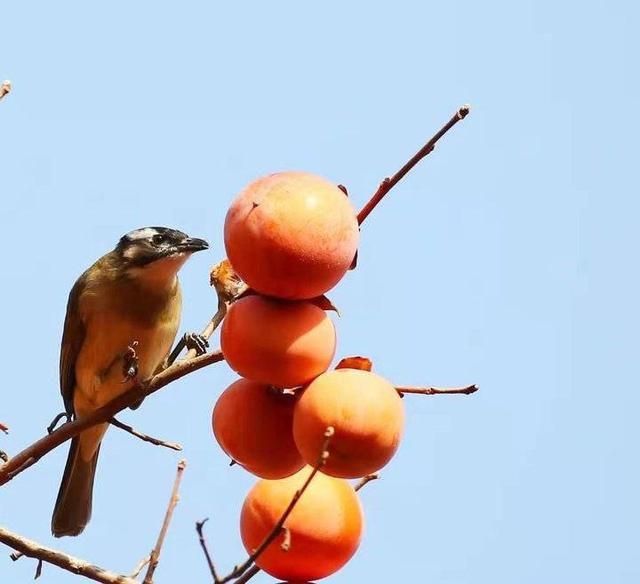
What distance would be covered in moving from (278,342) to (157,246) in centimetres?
415

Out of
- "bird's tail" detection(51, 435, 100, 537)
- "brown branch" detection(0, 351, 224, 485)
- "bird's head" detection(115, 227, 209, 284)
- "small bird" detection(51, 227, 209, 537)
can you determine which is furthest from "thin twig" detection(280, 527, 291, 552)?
"bird's tail" detection(51, 435, 100, 537)

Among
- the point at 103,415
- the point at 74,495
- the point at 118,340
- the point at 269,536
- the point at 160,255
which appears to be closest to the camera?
the point at 269,536

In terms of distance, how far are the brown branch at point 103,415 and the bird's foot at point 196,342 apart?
0.63ft

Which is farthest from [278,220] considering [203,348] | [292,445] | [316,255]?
[203,348]

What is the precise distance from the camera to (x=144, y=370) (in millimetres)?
6082

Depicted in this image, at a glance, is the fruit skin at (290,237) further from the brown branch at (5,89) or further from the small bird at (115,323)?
the small bird at (115,323)

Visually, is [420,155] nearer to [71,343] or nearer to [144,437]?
[144,437]

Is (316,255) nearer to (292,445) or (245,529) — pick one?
(292,445)

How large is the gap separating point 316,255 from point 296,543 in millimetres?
655

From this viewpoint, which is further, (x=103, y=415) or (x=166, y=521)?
(x=103, y=415)

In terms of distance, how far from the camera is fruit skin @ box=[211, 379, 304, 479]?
2434mm

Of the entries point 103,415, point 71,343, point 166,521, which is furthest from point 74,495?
point 166,521

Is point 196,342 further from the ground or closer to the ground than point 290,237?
closer to the ground

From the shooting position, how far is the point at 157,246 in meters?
6.40
